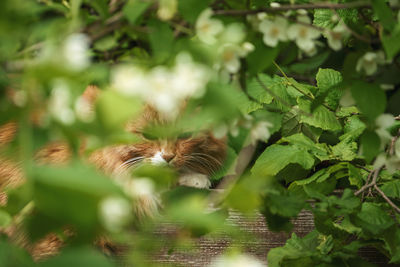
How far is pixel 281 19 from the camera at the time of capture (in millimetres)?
1125

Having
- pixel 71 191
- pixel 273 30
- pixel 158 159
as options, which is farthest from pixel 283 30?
pixel 158 159

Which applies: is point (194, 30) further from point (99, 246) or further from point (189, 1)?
point (99, 246)

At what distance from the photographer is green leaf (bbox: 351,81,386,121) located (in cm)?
114

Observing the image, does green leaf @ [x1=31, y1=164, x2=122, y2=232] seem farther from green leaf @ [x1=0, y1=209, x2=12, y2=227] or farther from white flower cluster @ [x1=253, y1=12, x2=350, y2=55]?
white flower cluster @ [x1=253, y1=12, x2=350, y2=55]

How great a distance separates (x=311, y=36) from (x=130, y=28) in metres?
0.35

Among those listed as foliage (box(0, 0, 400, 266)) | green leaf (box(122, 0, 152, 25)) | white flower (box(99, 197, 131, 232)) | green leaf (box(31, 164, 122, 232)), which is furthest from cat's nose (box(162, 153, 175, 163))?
green leaf (box(31, 164, 122, 232))

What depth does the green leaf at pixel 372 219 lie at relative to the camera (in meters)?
1.58

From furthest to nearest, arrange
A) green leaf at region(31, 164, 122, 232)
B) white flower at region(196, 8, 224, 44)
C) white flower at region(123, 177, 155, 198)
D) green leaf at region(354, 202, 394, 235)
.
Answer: green leaf at region(354, 202, 394, 235) → white flower at region(196, 8, 224, 44) → white flower at region(123, 177, 155, 198) → green leaf at region(31, 164, 122, 232)

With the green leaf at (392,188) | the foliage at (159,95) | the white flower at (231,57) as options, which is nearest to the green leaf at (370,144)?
the foliage at (159,95)

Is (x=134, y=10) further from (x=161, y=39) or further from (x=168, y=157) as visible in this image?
(x=168, y=157)

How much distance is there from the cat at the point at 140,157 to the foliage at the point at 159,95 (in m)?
0.24

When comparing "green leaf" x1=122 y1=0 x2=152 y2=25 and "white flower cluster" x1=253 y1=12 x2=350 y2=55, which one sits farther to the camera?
"white flower cluster" x1=253 y1=12 x2=350 y2=55

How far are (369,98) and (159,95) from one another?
0.52m

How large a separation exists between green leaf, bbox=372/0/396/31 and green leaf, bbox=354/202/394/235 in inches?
25.2
